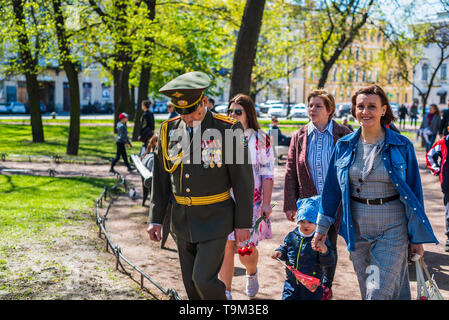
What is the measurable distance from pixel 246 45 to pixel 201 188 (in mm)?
6631

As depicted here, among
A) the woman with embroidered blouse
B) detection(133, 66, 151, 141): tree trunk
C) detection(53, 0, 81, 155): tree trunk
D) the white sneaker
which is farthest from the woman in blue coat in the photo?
detection(133, 66, 151, 141): tree trunk

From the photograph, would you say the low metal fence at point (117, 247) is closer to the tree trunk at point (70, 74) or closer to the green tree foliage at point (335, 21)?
the tree trunk at point (70, 74)

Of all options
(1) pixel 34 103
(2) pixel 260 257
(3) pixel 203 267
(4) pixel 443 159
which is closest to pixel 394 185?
(3) pixel 203 267

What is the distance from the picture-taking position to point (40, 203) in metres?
10.6

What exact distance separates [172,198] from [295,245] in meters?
1.26

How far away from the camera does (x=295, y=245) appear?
5227 millimetres

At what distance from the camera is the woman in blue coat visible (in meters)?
4.09

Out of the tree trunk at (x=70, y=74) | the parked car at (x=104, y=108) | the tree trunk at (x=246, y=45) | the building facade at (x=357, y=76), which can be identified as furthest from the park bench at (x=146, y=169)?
the parked car at (x=104, y=108)

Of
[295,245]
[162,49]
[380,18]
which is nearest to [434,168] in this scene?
[295,245]

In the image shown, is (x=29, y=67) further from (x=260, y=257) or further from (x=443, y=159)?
(x=443, y=159)

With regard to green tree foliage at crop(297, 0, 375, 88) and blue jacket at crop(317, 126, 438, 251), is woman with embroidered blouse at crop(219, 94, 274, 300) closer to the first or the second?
blue jacket at crop(317, 126, 438, 251)

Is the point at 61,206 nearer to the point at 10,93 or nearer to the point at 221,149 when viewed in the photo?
the point at 221,149

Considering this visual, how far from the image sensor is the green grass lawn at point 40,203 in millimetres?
8393

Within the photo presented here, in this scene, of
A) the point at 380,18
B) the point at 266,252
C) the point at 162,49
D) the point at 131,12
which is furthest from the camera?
the point at 380,18
